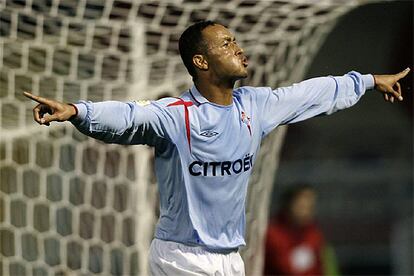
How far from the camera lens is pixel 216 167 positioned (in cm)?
358

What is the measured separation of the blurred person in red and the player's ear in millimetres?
3017

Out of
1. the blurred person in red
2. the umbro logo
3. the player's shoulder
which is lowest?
the blurred person in red

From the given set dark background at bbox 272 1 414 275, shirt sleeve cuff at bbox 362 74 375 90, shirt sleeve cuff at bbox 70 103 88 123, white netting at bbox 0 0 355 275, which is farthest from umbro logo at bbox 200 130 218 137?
dark background at bbox 272 1 414 275

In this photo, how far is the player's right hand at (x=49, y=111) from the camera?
320cm

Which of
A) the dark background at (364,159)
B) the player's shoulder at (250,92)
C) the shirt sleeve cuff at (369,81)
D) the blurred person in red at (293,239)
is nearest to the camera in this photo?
the player's shoulder at (250,92)

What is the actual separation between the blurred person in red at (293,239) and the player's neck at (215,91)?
9.75 ft

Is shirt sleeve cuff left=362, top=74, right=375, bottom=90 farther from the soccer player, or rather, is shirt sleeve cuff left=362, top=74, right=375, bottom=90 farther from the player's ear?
the player's ear

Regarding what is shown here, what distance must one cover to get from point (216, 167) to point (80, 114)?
49cm

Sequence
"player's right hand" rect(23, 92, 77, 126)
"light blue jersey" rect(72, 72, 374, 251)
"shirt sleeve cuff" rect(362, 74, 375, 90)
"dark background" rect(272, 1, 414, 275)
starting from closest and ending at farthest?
"player's right hand" rect(23, 92, 77, 126), "light blue jersey" rect(72, 72, 374, 251), "shirt sleeve cuff" rect(362, 74, 375, 90), "dark background" rect(272, 1, 414, 275)

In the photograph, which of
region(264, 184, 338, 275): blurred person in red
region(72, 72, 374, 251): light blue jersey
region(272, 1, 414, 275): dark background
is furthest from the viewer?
region(272, 1, 414, 275): dark background

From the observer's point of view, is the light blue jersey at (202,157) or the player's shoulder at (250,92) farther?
the player's shoulder at (250,92)

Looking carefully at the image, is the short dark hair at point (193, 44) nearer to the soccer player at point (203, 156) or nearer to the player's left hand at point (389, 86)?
the soccer player at point (203, 156)

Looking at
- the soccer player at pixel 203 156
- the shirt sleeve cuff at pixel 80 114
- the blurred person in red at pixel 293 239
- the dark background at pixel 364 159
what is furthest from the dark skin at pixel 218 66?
the dark background at pixel 364 159

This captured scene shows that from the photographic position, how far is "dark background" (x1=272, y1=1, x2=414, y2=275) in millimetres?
8625
